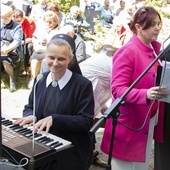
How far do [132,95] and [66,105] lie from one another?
16.8 inches

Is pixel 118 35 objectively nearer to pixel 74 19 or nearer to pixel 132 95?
pixel 74 19

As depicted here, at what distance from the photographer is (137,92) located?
217 centimetres

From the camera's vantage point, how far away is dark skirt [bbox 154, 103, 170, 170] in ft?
7.88

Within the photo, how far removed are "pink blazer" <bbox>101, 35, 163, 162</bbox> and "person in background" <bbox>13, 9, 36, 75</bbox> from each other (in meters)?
4.82

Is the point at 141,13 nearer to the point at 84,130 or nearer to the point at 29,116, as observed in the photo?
the point at 84,130

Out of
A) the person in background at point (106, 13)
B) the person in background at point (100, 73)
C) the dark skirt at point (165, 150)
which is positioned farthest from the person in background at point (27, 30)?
the dark skirt at point (165, 150)

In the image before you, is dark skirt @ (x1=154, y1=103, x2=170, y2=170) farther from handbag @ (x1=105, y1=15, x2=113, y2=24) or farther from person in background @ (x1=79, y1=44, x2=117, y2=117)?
handbag @ (x1=105, y1=15, x2=113, y2=24)

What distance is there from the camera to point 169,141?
247 cm

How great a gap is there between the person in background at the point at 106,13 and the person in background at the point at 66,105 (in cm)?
833

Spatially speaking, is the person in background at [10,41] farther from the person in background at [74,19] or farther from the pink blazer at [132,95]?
the pink blazer at [132,95]

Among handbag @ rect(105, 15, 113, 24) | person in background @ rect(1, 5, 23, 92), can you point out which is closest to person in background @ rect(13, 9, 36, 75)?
person in background @ rect(1, 5, 23, 92)

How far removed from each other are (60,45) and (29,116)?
51cm

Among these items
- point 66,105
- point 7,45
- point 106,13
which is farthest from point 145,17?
point 106,13

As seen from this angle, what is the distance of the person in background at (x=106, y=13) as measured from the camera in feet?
34.7
